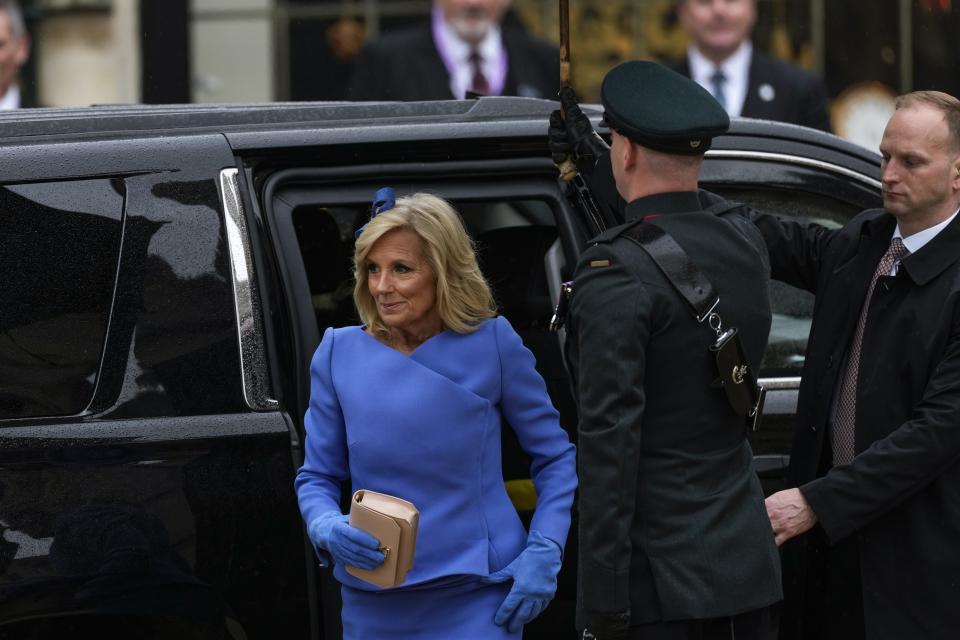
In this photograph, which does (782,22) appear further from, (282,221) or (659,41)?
→ (282,221)

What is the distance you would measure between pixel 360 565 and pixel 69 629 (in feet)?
2.03

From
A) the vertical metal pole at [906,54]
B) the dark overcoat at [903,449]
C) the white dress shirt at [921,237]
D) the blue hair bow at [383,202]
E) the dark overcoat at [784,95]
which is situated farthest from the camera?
the vertical metal pole at [906,54]

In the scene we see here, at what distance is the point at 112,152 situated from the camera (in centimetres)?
303

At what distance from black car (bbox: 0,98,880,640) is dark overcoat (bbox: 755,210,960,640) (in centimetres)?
61

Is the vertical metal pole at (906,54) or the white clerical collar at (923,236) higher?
the vertical metal pole at (906,54)

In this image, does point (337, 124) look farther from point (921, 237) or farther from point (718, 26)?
point (718, 26)

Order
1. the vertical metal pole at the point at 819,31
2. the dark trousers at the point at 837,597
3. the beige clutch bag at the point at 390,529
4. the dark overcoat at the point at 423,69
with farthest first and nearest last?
the vertical metal pole at the point at 819,31 → the dark overcoat at the point at 423,69 → the dark trousers at the point at 837,597 → the beige clutch bag at the point at 390,529

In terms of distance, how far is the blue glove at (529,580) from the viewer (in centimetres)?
275

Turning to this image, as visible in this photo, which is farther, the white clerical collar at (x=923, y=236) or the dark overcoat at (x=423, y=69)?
the dark overcoat at (x=423, y=69)

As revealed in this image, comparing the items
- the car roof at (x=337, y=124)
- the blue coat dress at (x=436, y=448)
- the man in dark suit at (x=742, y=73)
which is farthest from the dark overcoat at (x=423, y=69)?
the blue coat dress at (x=436, y=448)

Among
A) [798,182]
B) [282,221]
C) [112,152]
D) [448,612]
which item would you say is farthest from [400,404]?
[798,182]

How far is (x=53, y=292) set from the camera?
2.93 meters

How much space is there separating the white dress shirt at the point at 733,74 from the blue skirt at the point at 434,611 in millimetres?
4915

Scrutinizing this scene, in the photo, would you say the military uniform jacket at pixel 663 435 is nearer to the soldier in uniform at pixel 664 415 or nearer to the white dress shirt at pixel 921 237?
the soldier in uniform at pixel 664 415
